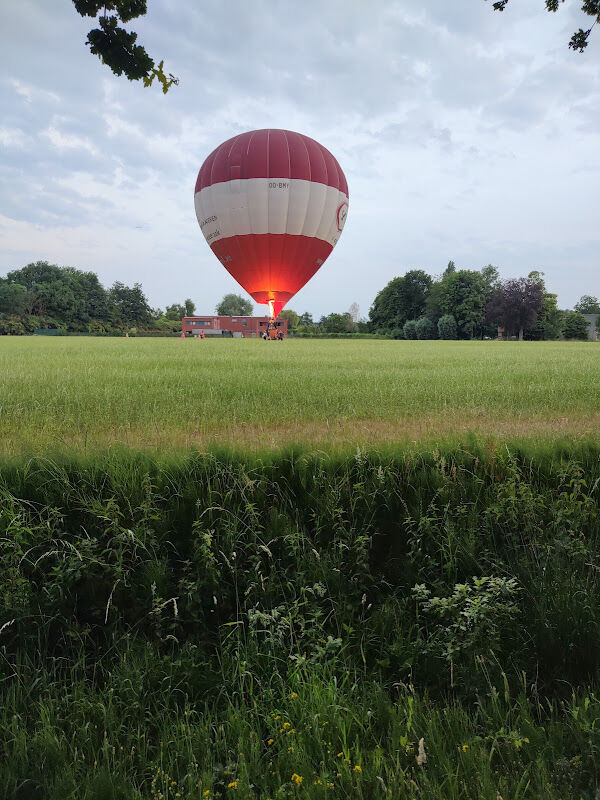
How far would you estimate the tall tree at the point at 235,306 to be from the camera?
591ft

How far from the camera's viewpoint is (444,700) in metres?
2.62

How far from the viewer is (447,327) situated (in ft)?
277

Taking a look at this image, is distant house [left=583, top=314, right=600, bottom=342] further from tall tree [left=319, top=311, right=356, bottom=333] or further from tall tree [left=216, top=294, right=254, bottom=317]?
tall tree [left=216, top=294, right=254, bottom=317]

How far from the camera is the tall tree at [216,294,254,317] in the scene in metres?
180

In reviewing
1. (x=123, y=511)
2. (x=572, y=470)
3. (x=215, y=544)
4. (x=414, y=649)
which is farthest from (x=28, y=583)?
(x=572, y=470)

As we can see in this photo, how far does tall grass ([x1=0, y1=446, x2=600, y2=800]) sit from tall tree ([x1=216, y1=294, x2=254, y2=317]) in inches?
7069

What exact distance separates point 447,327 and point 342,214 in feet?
192

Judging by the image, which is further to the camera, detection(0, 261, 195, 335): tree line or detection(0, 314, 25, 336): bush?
detection(0, 261, 195, 335): tree line

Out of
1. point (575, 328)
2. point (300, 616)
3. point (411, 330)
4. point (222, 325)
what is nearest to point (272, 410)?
point (300, 616)

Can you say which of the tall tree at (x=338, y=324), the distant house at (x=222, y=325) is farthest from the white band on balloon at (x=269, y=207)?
the tall tree at (x=338, y=324)

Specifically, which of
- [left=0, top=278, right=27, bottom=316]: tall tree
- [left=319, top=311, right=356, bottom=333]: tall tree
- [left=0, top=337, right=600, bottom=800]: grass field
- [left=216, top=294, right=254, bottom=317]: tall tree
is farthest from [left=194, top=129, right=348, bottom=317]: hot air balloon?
[left=216, top=294, right=254, bottom=317]: tall tree

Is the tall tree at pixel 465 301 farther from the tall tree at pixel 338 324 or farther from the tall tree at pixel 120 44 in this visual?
the tall tree at pixel 120 44

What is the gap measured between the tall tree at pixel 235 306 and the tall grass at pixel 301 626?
589ft

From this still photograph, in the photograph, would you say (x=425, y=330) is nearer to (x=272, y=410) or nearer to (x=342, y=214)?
(x=342, y=214)
